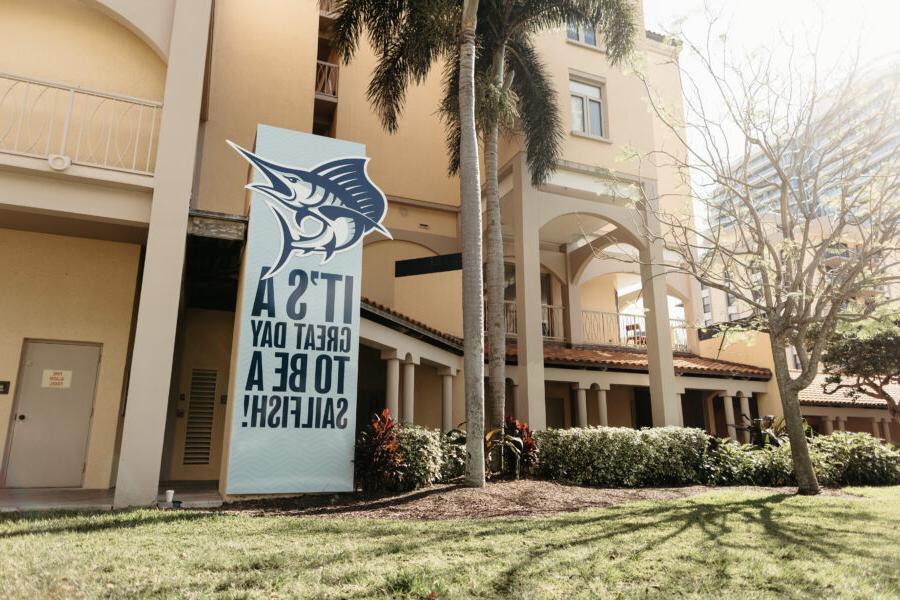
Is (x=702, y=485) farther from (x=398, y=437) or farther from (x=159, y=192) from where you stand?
(x=159, y=192)

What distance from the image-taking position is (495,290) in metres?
12.0

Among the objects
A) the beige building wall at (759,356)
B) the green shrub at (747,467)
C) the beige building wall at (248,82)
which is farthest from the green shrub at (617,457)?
the beige building wall at (248,82)

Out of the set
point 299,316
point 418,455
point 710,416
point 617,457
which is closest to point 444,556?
point 418,455

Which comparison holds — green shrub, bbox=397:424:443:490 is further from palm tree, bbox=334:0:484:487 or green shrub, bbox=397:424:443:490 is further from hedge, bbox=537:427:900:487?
hedge, bbox=537:427:900:487

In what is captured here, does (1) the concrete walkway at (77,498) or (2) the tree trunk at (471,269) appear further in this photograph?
(2) the tree trunk at (471,269)

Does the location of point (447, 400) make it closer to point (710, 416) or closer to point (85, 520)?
point (85, 520)

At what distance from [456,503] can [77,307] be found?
7520mm

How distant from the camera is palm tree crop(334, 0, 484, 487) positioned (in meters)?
9.63

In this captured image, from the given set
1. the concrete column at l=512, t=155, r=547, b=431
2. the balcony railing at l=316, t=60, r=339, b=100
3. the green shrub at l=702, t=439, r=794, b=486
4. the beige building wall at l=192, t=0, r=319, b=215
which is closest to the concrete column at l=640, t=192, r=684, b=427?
the green shrub at l=702, t=439, r=794, b=486

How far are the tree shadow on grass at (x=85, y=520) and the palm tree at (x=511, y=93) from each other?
19.8 feet

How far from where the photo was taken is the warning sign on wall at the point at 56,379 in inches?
405

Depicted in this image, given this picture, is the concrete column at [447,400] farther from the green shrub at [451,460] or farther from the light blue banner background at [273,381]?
the light blue banner background at [273,381]

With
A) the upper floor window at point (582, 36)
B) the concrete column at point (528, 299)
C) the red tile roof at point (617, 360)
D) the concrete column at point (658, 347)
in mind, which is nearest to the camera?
the concrete column at point (528, 299)

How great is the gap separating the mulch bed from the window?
374 inches
